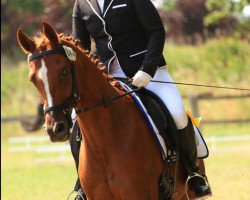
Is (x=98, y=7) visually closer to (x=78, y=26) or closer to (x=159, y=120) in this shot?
(x=78, y=26)

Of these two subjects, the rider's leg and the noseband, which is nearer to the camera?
the noseband

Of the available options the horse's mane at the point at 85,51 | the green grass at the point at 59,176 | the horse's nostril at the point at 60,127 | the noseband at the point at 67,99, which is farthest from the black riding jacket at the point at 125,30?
the green grass at the point at 59,176

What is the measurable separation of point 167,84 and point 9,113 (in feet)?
72.2

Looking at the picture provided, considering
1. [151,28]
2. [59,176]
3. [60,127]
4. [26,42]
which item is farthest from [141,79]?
[59,176]

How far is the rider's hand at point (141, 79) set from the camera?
7219mm

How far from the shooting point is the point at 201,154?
8266 millimetres

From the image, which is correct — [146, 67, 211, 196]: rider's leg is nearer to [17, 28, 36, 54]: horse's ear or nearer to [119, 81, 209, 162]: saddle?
[119, 81, 209, 162]: saddle

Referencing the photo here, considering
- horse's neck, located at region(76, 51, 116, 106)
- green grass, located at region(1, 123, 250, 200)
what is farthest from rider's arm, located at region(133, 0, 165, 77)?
green grass, located at region(1, 123, 250, 200)

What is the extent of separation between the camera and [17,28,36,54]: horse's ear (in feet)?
21.2

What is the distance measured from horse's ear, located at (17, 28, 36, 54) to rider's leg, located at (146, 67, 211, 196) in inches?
57.9

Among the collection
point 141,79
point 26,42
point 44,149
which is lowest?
point 44,149

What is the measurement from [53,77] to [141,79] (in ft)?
4.04

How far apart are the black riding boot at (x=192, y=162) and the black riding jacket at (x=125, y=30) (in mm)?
676

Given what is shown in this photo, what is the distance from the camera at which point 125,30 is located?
7.55m
